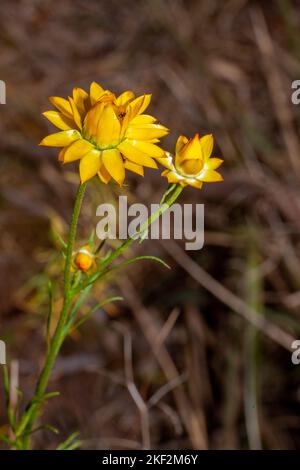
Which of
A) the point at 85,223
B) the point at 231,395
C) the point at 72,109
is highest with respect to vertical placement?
the point at 85,223

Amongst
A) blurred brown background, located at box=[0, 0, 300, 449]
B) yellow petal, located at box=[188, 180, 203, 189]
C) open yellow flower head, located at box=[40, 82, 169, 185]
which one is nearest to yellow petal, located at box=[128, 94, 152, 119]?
open yellow flower head, located at box=[40, 82, 169, 185]

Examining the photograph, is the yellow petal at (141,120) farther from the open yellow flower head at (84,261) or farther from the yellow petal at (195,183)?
the open yellow flower head at (84,261)

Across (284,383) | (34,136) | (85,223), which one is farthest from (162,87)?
(284,383)

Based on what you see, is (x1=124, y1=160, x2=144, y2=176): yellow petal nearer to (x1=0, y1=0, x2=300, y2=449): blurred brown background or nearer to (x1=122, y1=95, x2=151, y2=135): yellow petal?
(x1=122, y1=95, x2=151, y2=135): yellow petal

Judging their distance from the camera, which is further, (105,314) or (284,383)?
(105,314)

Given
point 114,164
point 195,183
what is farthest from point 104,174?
point 195,183

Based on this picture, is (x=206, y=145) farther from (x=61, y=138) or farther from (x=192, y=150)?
(x=61, y=138)

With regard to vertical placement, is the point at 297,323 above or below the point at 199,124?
below
